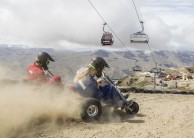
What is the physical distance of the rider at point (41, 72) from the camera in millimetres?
12430

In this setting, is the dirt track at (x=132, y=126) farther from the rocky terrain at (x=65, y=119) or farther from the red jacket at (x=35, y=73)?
the red jacket at (x=35, y=73)

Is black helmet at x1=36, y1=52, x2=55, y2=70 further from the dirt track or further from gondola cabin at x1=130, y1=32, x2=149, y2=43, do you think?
gondola cabin at x1=130, y1=32, x2=149, y2=43

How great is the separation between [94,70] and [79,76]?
54 cm

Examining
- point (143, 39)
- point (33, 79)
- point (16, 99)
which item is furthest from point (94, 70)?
point (143, 39)

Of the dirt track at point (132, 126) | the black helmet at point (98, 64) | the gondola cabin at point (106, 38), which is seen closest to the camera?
the dirt track at point (132, 126)

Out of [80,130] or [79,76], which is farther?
[79,76]

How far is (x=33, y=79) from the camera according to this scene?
12570 mm

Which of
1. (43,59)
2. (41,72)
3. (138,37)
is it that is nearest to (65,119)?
(41,72)

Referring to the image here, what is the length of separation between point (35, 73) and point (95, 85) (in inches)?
83.7

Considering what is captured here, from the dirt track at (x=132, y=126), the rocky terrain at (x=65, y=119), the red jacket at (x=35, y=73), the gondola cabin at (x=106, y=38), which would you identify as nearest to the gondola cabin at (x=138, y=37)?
the gondola cabin at (x=106, y=38)

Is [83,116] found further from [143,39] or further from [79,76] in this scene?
[143,39]

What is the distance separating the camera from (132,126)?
10.9 meters

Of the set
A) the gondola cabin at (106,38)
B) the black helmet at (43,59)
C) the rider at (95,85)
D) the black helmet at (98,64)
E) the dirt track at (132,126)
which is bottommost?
the dirt track at (132,126)

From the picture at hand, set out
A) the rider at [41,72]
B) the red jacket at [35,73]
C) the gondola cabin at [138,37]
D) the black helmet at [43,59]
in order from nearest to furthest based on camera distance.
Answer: the rider at [41,72] → the red jacket at [35,73] → the black helmet at [43,59] → the gondola cabin at [138,37]
